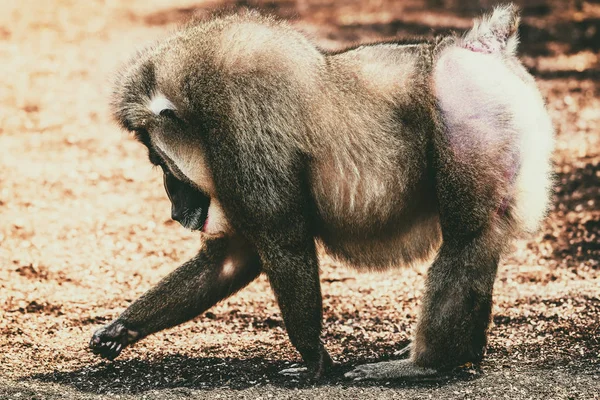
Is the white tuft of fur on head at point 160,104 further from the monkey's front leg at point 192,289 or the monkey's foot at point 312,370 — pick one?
the monkey's foot at point 312,370

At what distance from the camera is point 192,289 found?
5.17 m

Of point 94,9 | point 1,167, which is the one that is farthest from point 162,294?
point 94,9

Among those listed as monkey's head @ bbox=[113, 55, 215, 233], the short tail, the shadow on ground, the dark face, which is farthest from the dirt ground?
the short tail

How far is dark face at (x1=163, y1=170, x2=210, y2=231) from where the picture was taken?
16.0 feet

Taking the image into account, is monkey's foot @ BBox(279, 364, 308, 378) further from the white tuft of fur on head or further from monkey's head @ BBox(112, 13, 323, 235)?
the white tuft of fur on head

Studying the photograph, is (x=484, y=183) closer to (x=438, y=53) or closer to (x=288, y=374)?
(x=438, y=53)

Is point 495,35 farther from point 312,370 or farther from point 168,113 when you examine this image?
point 312,370

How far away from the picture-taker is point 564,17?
13.9 metres

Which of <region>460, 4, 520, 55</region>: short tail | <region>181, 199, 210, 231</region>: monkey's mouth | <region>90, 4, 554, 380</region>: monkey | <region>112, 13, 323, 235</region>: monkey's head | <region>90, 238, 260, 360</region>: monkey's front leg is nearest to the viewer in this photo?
<region>90, 4, 554, 380</region>: monkey

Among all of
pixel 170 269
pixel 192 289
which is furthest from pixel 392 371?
pixel 170 269

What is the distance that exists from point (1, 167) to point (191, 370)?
177 inches

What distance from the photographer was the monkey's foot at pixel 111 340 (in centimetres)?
496

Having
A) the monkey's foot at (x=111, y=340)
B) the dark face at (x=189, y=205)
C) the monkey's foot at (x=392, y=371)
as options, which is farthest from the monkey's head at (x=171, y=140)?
the monkey's foot at (x=392, y=371)

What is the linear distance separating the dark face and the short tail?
1.68 meters
